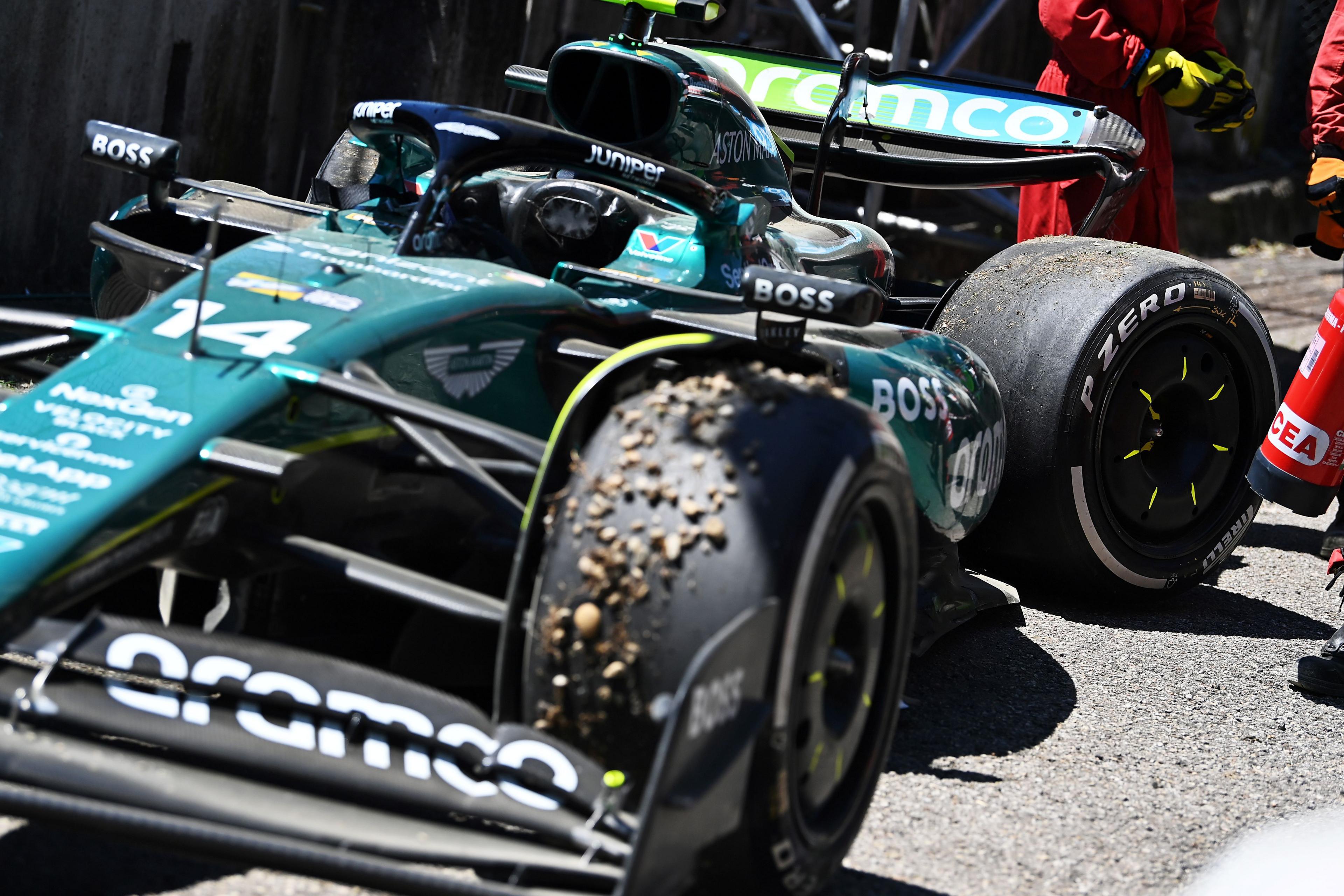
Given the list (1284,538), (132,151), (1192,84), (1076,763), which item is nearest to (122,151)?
(132,151)

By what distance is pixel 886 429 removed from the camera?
8.14 feet

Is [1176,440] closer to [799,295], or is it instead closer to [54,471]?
[799,295]

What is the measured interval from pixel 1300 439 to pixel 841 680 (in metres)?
2.12

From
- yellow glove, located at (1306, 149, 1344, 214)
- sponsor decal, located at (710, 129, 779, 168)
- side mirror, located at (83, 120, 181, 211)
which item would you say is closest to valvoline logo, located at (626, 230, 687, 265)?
sponsor decal, located at (710, 129, 779, 168)

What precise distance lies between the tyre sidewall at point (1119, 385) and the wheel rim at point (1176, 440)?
22mm

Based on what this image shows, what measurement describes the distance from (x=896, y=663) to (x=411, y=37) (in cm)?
576

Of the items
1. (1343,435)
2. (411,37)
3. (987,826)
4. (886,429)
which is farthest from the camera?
(411,37)

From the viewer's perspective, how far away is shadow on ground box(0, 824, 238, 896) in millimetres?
2166

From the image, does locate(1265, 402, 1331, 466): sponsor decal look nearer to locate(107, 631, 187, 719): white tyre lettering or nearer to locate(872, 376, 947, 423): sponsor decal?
locate(872, 376, 947, 423): sponsor decal

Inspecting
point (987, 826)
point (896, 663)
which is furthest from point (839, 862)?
point (987, 826)

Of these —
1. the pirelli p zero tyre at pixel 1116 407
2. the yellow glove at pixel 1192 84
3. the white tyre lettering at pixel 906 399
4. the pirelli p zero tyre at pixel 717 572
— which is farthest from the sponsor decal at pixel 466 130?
the yellow glove at pixel 1192 84

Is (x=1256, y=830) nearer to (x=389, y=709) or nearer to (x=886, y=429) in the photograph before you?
(x=886, y=429)

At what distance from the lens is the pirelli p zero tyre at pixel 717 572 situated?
2135 millimetres

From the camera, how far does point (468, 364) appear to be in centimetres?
273
